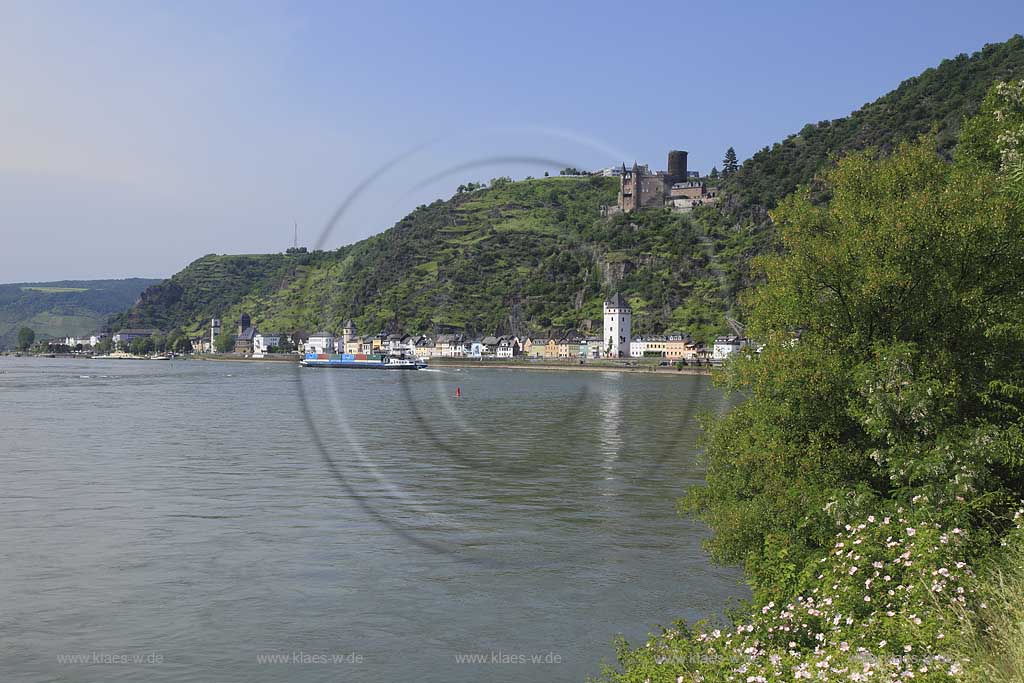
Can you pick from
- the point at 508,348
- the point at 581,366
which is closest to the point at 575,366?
the point at 581,366

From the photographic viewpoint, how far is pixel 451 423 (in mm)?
60250

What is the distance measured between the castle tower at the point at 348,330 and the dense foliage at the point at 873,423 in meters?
167

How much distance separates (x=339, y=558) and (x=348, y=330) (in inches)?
6758

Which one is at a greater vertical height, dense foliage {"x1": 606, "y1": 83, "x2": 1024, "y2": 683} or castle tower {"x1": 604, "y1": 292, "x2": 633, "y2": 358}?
castle tower {"x1": 604, "y1": 292, "x2": 633, "y2": 358}

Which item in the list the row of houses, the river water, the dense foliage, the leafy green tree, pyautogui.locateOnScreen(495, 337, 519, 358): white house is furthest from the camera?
pyautogui.locateOnScreen(495, 337, 519, 358): white house

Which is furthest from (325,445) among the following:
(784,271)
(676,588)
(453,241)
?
(453,241)

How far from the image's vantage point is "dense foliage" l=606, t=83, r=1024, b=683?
452 inches

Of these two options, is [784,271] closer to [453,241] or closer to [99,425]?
[99,425]

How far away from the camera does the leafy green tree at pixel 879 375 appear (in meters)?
13.9

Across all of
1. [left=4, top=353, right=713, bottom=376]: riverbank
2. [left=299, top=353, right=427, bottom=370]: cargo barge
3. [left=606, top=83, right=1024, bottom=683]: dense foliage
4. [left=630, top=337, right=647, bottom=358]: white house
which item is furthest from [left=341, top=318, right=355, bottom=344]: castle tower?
[left=606, top=83, right=1024, bottom=683]: dense foliage

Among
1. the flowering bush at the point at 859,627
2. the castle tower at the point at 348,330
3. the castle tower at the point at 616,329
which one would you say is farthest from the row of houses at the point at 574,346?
the flowering bush at the point at 859,627

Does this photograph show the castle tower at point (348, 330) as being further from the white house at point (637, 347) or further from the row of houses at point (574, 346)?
the white house at point (637, 347)

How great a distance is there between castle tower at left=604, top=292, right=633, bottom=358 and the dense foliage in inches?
6506

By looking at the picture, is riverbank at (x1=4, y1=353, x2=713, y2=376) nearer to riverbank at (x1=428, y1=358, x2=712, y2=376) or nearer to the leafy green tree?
riverbank at (x1=428, y1=358, x2=712, y2=376)
